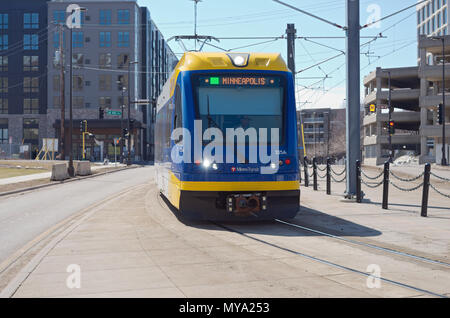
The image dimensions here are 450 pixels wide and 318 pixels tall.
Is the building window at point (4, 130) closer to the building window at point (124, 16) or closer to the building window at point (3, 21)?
the building window at point (3, 21)

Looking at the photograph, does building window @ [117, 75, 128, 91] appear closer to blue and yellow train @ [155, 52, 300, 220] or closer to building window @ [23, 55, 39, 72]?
building window @ [23, 55, 39, 72]

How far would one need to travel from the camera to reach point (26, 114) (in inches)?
3135

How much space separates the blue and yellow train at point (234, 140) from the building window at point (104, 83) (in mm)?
66800

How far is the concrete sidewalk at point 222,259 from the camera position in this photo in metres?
5.65

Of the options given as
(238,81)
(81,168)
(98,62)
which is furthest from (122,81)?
(238,81)

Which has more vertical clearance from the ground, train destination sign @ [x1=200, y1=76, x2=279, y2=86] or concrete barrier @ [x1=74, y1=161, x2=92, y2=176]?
train destination sign @ [x1=200, y1=76, x2=279, y2=86]

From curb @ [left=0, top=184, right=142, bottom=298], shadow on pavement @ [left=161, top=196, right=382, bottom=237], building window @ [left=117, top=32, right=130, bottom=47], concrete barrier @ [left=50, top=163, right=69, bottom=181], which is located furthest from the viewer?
building window @ [left=117, top=32, right=130, bottom=47]

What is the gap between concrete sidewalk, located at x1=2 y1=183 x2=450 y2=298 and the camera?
5648 mm

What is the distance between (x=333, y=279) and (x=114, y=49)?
2884 inches

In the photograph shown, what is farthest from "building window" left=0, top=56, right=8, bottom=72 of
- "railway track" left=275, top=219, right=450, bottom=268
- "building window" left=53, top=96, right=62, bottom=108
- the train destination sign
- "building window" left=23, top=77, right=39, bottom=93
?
"railway track" left=275, top=219, right=450, bottom=268

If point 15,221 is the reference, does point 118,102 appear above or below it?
above

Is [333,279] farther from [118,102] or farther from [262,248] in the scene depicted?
[118,102]
